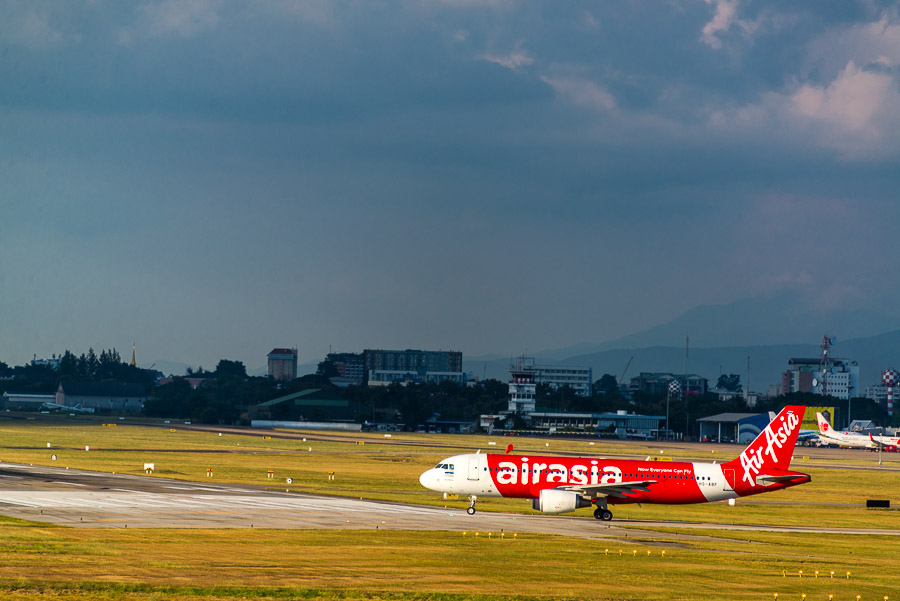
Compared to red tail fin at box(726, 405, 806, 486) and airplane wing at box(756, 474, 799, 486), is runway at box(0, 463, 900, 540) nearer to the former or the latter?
airplane wing at box(756, 474, 799, 486)

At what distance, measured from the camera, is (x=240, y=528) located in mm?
53500

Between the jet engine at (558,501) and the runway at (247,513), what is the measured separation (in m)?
0.74

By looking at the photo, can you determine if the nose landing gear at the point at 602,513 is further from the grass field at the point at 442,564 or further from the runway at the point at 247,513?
the grass field at the point at 442,564

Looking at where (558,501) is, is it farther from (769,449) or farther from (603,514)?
(769,449)

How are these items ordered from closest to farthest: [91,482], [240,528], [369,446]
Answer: [240,528] < [91,482] < [369,446]

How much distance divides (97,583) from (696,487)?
40.7 metres

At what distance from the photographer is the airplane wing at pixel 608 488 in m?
63.8

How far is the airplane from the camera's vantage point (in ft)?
210

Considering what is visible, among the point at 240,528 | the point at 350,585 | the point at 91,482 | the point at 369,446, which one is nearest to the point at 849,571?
the point at 350,585

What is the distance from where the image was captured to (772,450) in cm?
6738

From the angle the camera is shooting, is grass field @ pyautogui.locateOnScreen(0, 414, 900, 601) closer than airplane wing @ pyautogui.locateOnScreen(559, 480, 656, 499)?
Yes

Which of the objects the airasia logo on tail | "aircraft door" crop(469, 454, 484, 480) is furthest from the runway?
the airasia logo on tail

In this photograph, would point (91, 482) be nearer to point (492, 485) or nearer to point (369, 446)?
point (492, 485)

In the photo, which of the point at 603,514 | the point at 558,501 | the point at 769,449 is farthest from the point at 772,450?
the point at 558,501
